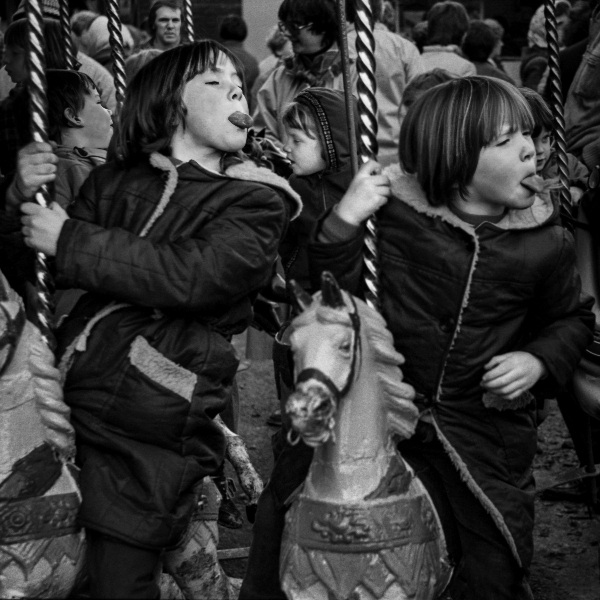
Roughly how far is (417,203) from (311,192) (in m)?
1.77

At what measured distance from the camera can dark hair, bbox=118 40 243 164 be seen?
123 inches

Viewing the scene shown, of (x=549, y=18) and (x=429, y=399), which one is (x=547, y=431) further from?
(x=429, y=399)

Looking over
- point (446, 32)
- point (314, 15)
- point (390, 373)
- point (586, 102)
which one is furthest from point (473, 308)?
point (446, 32)

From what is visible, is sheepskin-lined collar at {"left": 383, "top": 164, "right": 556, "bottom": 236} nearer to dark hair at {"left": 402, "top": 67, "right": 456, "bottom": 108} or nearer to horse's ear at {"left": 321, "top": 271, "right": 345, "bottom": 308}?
horse's ear at {"left": 321, "top": 271, "right": 345, "bottom": 308}

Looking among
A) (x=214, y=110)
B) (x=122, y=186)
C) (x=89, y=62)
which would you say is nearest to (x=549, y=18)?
(x=214, y=110)

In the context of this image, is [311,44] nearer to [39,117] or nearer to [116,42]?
[116,42]

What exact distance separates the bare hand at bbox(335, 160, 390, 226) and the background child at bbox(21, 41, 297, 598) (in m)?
0.28

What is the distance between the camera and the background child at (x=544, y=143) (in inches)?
176

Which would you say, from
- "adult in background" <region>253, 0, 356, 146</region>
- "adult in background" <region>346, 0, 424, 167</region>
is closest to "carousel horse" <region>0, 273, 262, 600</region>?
"adult in background" <region>253, 0, 356, 146</region>

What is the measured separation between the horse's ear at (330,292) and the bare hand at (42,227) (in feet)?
2.26

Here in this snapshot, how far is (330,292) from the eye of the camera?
2555 millimetres

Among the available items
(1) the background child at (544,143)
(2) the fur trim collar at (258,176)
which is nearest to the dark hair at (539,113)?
(1) the background child at (544,143)

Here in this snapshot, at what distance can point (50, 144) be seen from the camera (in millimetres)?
2926

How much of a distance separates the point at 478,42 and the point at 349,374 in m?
6.13
